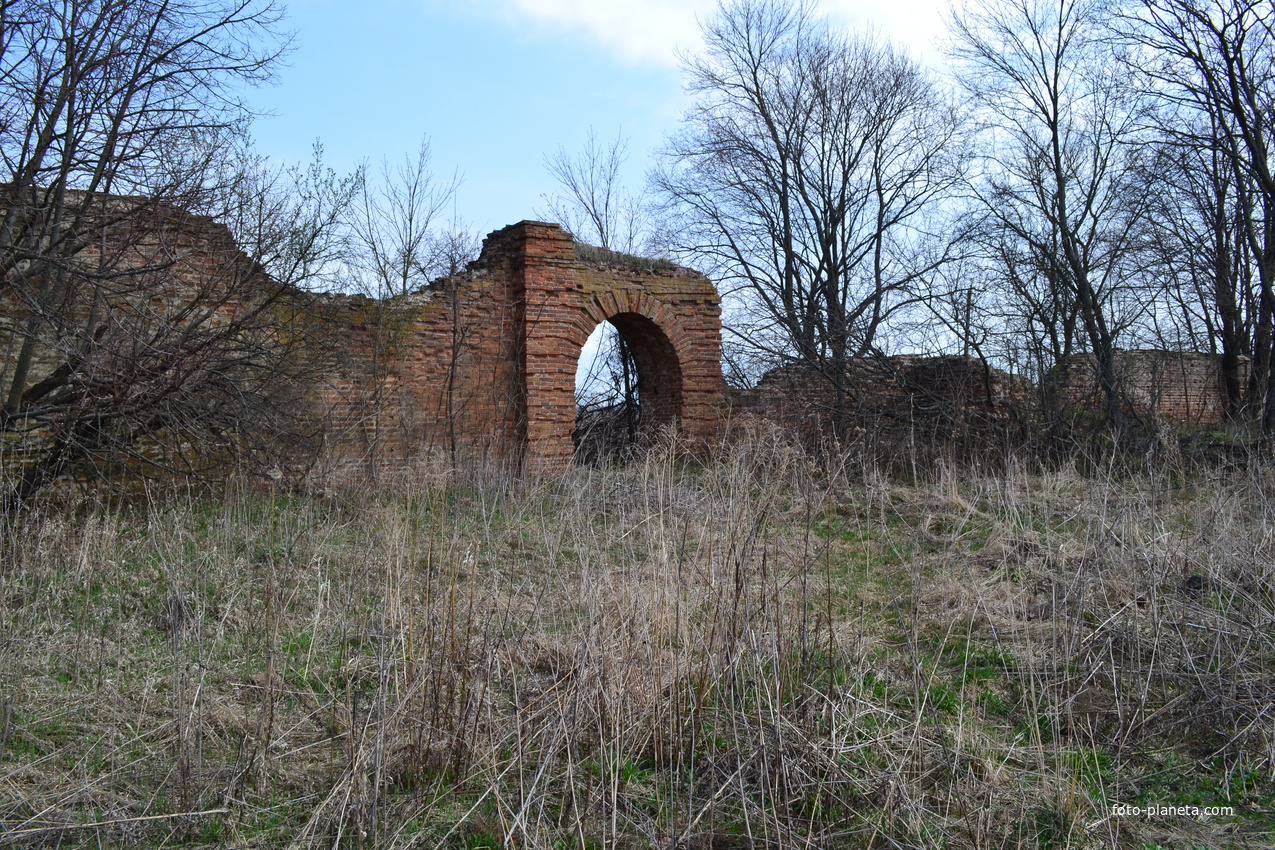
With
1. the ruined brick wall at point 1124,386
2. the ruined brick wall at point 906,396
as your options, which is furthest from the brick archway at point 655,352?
the ruined brick wall at point 1124,386

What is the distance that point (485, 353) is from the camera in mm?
10781

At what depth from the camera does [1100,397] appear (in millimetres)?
11641

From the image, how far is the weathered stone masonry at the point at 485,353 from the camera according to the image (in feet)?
32.9

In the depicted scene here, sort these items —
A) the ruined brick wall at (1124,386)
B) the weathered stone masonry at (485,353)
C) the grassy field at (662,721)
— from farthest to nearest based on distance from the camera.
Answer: the ruined brick wall at (1124,386) → the weathered stone masonry at (485,353) → the grassy field at (662,721)

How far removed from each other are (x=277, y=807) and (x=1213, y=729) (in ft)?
10.6

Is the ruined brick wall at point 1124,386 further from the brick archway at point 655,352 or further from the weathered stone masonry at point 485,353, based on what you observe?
the weathered stone masonry at point 485,353

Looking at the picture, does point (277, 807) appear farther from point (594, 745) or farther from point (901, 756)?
point (901, 756)

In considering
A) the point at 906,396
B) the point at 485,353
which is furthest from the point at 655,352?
the point at 906,396

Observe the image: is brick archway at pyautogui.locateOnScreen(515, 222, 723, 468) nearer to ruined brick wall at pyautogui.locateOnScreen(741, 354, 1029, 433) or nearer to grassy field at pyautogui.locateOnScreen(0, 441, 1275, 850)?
ruined brick wall at pyautogui.locateOnScreen(741, 354, 1029, 433)

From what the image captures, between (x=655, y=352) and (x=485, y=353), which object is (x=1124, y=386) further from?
(x=485, y=353)

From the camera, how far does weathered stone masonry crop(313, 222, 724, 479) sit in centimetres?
1002

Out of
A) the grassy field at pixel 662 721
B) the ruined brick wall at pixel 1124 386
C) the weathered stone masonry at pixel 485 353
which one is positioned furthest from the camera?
the ruined brick wall at pixel 1124 386

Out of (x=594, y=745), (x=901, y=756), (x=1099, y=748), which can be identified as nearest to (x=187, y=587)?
(x=594, y=745)

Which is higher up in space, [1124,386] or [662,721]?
[1124,386]
